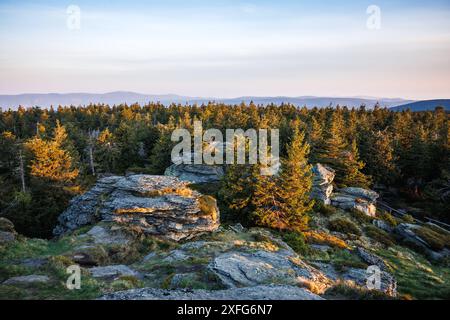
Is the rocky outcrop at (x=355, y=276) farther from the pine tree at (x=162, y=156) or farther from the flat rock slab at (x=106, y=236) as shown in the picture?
the pine tree at (x=162, y=156)

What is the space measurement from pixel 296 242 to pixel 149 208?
12553 mm

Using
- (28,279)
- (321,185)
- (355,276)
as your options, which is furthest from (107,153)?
(355,276)

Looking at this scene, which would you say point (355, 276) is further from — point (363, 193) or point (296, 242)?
A: point (363, 193)

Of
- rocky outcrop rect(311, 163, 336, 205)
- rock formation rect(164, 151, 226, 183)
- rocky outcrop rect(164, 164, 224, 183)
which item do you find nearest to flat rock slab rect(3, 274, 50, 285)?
rock formation rect(164, 151, 226, 183)

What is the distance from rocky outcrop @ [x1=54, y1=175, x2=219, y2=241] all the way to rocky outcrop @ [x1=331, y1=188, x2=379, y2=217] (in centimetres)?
2103

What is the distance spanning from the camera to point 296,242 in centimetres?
2631

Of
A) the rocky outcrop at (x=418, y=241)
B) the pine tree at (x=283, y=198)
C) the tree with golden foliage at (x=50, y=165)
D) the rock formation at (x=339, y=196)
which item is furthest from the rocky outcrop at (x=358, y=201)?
the tree with golden foliage at (x=50, y=165)

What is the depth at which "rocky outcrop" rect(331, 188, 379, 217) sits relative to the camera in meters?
40.7

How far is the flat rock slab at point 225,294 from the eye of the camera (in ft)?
35.8

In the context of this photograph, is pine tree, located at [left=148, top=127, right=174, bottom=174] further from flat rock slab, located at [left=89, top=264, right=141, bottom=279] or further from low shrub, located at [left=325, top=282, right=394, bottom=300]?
low shrub, located at [left=325, top=282, right=394, bottom=300]

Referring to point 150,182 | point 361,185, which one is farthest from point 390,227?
point 150,182

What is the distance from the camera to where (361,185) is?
157 feet

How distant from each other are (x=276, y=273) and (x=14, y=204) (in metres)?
32.4
